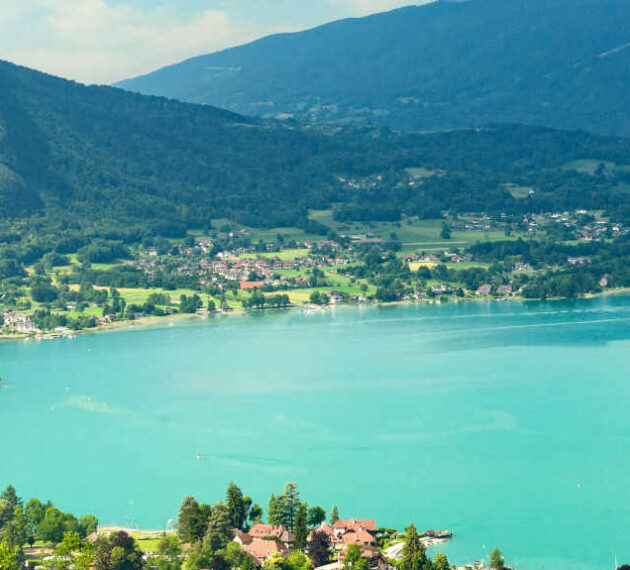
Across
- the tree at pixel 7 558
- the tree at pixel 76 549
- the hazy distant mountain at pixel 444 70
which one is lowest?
the tree at pixel 76 549

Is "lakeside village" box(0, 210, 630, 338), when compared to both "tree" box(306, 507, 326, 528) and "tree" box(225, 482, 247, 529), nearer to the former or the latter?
"tree" box(225, 482, 247, 529)

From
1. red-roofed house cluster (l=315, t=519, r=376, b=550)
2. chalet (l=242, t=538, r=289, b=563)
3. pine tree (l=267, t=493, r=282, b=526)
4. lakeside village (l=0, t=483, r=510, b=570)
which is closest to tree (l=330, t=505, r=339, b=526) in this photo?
lakeside village (l=0, t=483, r=510, b=570)

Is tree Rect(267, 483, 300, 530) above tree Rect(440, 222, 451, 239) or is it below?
below

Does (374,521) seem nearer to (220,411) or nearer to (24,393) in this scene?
(220,411)

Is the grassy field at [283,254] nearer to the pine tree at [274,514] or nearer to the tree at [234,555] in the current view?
the pine tree at [274,514]

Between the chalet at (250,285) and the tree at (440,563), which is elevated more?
the chalet at (250,285)

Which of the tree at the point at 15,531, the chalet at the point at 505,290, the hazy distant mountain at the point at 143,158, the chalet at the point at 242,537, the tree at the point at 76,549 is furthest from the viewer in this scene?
the hazy distant mountain at the point at 143,158

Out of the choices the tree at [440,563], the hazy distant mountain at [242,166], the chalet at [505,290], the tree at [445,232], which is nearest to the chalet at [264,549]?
the tree at [440,563]
